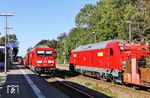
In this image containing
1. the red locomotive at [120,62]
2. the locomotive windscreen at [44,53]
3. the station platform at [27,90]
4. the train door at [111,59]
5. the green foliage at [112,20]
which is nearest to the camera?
the station platform at [27,90]

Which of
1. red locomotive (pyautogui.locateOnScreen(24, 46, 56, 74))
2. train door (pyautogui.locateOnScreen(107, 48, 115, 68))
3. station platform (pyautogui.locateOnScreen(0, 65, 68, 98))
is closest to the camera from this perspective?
station platform (pyautogui.locateOnScreen(0, 65, 68, 98))

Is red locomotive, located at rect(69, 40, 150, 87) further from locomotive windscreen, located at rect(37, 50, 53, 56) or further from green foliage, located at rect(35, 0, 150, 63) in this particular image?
green foliage, located at rect(35, 0, 150, 63)

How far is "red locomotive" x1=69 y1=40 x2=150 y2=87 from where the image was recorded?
2673 centimetres

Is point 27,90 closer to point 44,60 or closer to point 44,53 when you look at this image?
point 44,60

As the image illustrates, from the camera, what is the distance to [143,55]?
28766mm

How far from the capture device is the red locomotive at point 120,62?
87.7 ft

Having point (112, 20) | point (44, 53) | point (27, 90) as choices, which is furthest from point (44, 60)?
point (112, 20)

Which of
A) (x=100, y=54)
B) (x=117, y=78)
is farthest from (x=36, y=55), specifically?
(x=117, y=78)

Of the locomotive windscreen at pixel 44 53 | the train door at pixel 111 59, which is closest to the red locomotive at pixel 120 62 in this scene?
the train door at pixel 111 59

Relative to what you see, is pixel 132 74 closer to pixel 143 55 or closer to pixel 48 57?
pixel 143 55

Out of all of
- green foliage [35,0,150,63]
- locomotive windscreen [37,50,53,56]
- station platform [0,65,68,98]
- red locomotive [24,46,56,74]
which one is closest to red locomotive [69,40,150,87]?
red locomotive [24,46,56,74]

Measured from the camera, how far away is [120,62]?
30578 mm

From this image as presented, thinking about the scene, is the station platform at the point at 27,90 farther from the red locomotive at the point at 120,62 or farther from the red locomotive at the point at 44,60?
the red locomotive at the point at 44,60

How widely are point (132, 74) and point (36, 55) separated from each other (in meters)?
17.7
